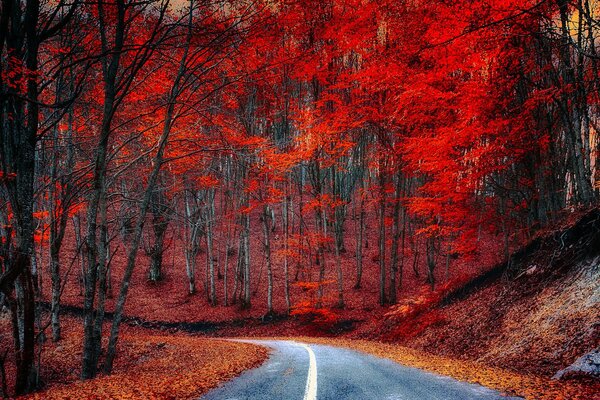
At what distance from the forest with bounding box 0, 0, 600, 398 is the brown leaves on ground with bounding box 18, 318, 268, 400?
3.08 feet

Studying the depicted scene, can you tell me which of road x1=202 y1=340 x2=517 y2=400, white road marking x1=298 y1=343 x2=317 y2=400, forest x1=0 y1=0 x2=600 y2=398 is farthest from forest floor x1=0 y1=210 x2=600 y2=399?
white road marking x1=298 y1=343 x2=317 y2=400

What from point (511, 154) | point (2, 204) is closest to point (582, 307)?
point (511, 154)

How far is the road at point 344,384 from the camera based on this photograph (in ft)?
17.7

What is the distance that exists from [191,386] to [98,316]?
4665 mm

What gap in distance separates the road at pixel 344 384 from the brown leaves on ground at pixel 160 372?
1.72 feet

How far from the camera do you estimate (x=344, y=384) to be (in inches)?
241

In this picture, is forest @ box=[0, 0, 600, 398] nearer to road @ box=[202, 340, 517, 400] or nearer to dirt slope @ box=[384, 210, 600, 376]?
dirt slope @ box=[384, 210, 600, 376]

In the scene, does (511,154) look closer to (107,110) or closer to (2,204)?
(107,110)

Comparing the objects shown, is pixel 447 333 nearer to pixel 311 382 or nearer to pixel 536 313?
pixel 536 313

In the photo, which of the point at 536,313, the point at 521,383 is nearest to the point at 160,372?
the point at 521,383

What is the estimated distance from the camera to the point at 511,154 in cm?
1242

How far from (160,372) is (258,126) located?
717 inches

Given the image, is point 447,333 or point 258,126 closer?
point 447,333

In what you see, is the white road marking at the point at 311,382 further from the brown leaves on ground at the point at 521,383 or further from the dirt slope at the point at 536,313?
the dirt slope at the point at 536,313
